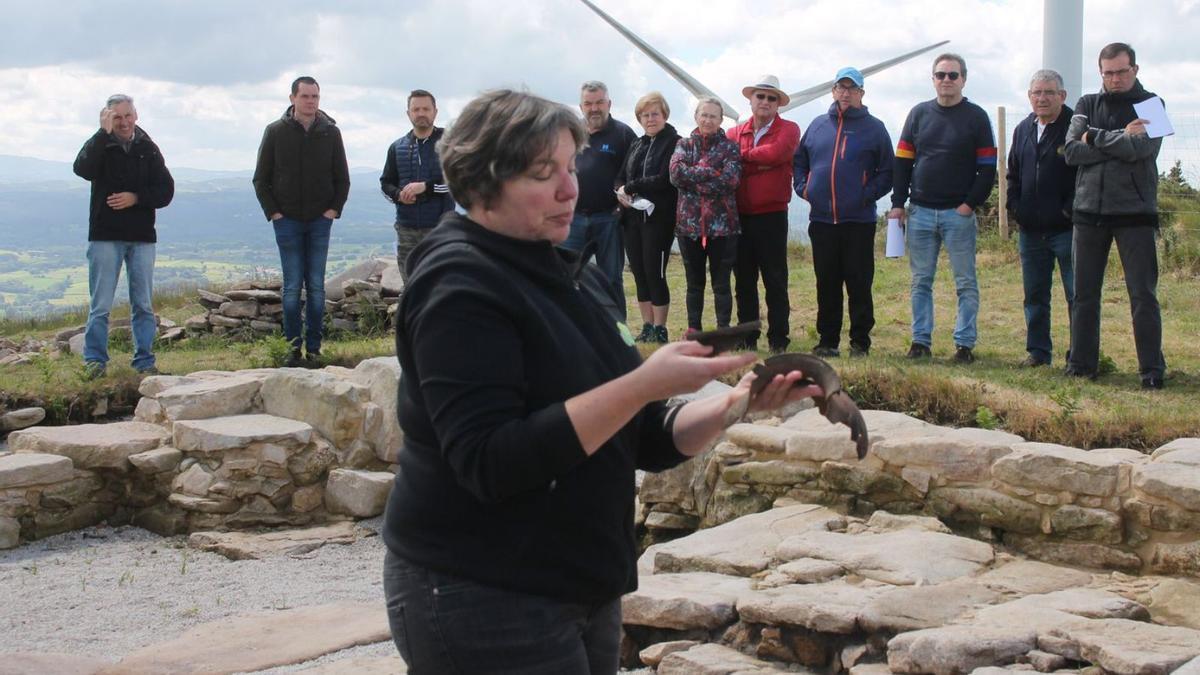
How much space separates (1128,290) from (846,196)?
2.00 metres

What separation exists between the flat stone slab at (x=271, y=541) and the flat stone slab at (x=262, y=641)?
4.67 ft

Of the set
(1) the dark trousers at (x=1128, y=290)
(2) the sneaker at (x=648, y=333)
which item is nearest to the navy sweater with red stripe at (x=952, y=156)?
(1) the dark trousers at (x=1128, y=290)

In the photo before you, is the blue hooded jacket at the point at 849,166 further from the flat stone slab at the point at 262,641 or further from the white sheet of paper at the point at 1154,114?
the flat stone slab at the point at 262,641

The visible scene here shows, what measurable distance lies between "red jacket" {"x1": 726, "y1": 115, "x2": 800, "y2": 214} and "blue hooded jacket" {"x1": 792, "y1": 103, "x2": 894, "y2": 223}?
183 mm

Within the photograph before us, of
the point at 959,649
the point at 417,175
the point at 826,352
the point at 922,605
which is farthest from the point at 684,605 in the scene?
the point at 417,175

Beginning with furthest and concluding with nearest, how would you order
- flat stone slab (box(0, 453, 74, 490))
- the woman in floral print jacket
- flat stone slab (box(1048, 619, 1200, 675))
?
the woman in floral print jacket → flat stone slab (box(0, 453, 74, 490)) → flat stone slab (box(1048, 619, 1200, 675))

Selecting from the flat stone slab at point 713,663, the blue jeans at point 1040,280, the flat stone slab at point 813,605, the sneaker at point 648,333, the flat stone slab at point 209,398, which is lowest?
the flat stone slab at point 713,663

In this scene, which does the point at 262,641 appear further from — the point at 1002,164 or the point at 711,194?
the point at 1002,164

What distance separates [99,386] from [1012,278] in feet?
29.9

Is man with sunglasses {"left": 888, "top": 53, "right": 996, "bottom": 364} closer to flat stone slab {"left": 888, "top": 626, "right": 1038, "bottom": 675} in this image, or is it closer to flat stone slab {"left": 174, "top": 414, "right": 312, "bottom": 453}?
flat stone slab {"left": 174, "top": 414, "right": 312, "bottom": 453}

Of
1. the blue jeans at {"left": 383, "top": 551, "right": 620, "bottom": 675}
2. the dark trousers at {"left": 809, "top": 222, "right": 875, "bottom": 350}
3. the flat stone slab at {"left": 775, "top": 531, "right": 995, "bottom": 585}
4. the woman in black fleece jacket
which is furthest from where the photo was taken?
the dark trousers at {"left": 809, "top": 222, "right": 875, "bottom": 350}

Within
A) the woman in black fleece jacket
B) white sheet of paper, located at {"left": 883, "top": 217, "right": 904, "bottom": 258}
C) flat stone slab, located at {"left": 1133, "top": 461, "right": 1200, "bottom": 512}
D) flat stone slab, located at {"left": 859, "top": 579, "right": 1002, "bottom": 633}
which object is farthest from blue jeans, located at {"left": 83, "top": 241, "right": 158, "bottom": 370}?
the woman in black fleece jacket

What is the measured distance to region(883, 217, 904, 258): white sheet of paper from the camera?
8820mm

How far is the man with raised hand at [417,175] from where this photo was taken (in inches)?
381
